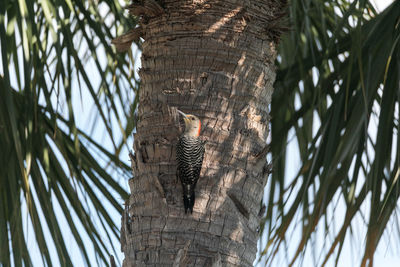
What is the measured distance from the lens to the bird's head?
1.91 metres

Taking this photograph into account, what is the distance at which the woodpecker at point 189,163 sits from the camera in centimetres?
190

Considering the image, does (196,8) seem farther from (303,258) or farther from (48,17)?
(303,258)

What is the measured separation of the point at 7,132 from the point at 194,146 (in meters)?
0.81

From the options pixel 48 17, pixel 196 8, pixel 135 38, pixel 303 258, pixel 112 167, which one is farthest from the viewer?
pixel 112 167

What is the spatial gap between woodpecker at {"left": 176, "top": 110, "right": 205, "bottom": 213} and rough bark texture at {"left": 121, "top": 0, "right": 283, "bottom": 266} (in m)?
0.03

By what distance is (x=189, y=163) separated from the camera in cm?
190

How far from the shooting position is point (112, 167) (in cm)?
283

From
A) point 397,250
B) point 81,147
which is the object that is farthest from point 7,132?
point 397,250

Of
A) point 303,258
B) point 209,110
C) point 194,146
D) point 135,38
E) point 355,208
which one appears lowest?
point 303,258

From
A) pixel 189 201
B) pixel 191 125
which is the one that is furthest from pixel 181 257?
pixel 191 125

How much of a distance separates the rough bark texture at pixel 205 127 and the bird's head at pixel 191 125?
0.03 metres

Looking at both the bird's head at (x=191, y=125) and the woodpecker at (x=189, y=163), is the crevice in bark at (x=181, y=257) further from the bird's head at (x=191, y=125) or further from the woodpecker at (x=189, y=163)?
the bird's head at (x=191, y=125)

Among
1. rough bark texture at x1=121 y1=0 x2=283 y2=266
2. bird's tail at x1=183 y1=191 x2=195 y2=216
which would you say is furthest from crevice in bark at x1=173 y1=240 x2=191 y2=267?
bird's tail at x1=183 y1=191 x2=195 y2=216

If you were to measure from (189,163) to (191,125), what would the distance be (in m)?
0.12
